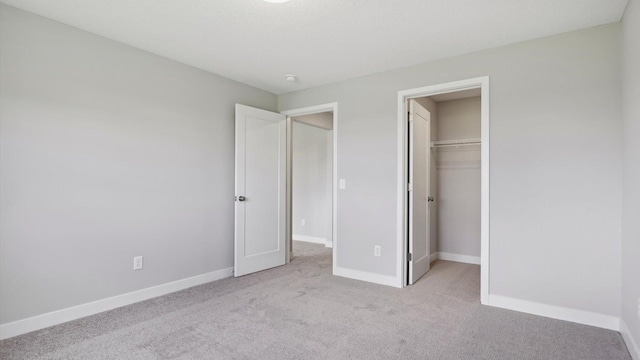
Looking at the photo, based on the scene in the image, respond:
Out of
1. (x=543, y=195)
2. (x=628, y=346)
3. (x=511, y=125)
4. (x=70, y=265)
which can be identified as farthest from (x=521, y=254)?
(x=70, y=265)

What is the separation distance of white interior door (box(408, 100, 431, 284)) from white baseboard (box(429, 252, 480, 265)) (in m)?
0.64

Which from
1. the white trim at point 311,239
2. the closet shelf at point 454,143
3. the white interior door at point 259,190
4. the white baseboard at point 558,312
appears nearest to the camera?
the white baseboard at point 558,312

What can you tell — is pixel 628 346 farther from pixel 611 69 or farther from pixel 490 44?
pixel 490 44

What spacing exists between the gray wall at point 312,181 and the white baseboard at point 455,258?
187 cm

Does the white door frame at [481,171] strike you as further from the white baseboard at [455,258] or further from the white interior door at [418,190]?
the white baseboard at [455,258]

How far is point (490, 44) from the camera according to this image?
9.65 feet

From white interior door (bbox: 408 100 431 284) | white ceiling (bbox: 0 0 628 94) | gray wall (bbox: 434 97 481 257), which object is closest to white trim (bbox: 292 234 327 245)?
gray wall (bbox: 434 97 481 257)

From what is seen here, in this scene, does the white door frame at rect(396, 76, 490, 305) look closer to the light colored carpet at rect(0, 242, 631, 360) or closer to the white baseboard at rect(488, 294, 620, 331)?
the white baseboard at rect(488, 294, 620, 331)

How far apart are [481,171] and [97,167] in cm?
349

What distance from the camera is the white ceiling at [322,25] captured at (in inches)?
91.2

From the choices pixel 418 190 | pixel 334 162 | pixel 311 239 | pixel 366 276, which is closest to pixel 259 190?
pixel 334 162

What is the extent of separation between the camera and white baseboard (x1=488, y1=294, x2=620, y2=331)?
8.23 ft

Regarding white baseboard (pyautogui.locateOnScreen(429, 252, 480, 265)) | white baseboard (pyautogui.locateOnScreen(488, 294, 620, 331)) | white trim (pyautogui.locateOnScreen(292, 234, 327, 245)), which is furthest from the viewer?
white trim (pyautogui.locateOnScreen(292, 234, 327, 245))

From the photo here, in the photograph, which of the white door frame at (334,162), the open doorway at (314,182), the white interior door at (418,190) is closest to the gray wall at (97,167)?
the white door frame at (334,162)
